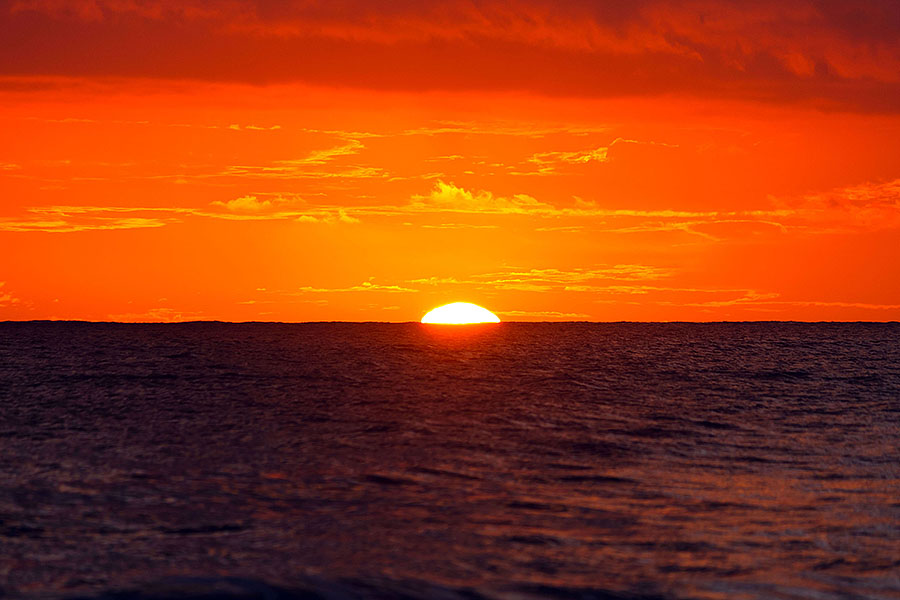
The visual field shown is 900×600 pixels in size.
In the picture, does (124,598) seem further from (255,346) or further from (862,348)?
(862,348)

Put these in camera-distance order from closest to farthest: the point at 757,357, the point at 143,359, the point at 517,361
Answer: the point at 143,359 → the point at 517,361 → the point at 757,357

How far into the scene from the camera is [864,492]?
72.1ft

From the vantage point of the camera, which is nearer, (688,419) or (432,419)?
(432,419)

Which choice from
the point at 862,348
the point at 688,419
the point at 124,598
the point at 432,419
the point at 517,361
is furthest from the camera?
the point at 862,348

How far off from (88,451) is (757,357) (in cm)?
7219

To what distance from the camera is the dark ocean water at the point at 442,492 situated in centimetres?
1452

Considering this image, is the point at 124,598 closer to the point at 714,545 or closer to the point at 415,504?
the point at 415,504

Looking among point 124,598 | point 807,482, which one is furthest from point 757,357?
point 124,598

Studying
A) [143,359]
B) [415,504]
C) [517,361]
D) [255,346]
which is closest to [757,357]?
[517,361]

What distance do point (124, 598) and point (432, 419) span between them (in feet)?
75.3

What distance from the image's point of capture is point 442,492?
851 inches

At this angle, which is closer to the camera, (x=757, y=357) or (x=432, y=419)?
(x=432, y=419)

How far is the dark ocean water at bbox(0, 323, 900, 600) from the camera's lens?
14.5 m

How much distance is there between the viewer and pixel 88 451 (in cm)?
2775
